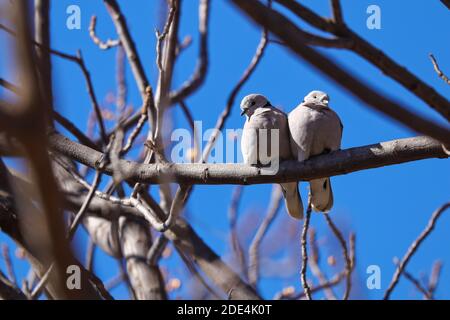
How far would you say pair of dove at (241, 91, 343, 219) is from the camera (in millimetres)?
3977

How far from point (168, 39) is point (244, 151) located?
1.23 metres

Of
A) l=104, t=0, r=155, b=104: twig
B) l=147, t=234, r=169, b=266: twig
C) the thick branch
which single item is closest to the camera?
the thick branch

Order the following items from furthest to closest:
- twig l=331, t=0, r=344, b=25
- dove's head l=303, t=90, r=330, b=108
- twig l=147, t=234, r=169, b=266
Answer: twig l=147, t=234, r=169, b=266 → dove's head l=303, t=90, r=330, b=108 → twig l=331, t=0, r=344, b=25

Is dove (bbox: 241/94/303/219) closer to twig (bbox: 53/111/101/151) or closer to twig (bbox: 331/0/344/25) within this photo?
twig (bbox: 53/111/101/151)

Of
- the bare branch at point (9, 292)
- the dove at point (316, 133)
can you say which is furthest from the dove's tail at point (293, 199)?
the bare branch at point (9, 292)

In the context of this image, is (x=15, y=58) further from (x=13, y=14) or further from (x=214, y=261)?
(x=214, y=261)

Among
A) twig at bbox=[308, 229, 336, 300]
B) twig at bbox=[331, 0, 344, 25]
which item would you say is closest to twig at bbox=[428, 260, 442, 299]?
twig at bbox=[308, 229, 336, 300]

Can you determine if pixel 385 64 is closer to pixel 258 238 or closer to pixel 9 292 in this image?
pixel 9 292

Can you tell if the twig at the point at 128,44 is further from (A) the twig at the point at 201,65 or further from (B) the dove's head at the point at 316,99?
(B) the dove's head at the point at 316,99

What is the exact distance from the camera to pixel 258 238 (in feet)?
17.8

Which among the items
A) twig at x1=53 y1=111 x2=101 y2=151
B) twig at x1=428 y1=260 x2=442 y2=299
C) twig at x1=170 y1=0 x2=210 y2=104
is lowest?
twig at x1=428 y1=260 x2=442 y2=299

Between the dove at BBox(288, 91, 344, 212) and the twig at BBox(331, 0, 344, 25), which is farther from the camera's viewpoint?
the dove at BBox(288, 91, 344, 212)

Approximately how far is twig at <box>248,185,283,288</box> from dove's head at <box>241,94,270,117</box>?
43.3 inches
